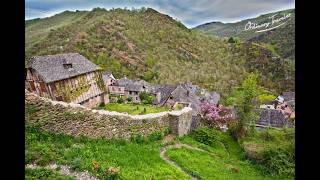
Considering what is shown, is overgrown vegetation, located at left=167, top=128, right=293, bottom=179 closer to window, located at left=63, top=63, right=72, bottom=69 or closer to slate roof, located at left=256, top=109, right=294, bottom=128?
window, located at left=63, top=63, right=72, bottom=69

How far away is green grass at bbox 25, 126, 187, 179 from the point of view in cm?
771

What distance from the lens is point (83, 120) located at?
9.85 m

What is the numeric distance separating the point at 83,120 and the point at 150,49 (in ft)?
208

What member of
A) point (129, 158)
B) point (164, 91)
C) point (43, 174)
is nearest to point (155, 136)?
point (129, 158)

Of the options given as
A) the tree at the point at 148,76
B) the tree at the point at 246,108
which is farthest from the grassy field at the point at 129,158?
the tree at the point at 148,76

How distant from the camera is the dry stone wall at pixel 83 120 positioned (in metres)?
9.01

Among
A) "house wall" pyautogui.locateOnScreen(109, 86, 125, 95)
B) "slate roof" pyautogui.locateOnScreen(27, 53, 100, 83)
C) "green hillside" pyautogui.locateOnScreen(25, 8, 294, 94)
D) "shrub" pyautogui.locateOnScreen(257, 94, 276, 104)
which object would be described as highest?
"green hillside" pyautogui.locateOnScreen(25, 8, 294, 94)

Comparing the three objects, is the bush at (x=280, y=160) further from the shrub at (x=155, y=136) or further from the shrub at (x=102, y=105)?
the shrub at (x=102, y=105)

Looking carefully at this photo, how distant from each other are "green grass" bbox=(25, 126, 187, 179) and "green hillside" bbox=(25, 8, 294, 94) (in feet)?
135

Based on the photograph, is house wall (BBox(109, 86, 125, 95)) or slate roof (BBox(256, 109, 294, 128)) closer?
slate roof (BBox(256, 109, 294, 128))

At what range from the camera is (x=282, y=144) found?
1404cm

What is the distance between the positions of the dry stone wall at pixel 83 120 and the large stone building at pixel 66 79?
8507 millimetres

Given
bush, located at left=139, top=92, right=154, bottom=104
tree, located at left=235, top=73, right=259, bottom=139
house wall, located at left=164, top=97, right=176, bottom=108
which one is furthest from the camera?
bush, located at left=139, top=92, right=154, bottom=104

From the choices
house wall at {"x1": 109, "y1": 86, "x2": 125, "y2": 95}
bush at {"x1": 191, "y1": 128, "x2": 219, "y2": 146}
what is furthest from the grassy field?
house wall at {"x1": 109, "y1": 86, "x2": 125, "y2": 95}
